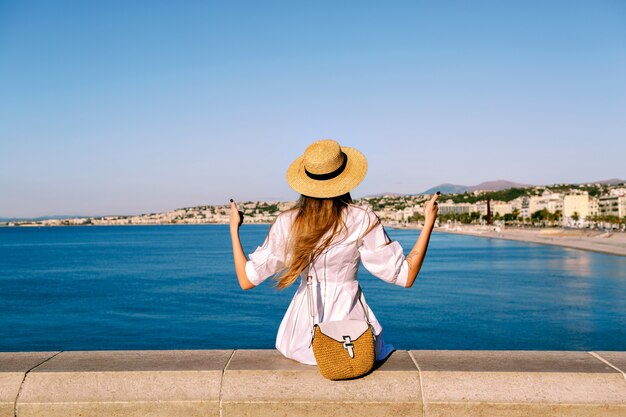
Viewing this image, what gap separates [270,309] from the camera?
109 feet

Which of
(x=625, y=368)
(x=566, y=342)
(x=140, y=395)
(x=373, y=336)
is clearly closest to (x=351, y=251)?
(x=373, y=336)

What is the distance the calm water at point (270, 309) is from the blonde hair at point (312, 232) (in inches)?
687

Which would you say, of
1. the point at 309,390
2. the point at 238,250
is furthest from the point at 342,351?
the point at 238,250

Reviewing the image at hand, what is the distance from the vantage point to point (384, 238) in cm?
335

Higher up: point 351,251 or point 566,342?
point 351,251

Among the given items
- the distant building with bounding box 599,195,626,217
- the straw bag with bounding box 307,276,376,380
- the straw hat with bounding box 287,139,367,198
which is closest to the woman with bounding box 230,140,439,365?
the straw hat with bounding box 287,139,367,198

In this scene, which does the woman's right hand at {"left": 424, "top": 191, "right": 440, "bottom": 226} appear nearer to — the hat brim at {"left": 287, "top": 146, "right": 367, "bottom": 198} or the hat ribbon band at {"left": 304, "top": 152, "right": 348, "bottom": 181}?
the hat brim at {"left": 287, "top": 146, "right": 367, "bottom": 198}

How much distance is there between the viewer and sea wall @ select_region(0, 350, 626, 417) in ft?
10.7

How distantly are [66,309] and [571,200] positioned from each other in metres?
180

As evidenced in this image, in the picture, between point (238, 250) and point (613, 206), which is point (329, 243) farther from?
point (613, 206)

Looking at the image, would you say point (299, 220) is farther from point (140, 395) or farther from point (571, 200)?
point (571, 200)

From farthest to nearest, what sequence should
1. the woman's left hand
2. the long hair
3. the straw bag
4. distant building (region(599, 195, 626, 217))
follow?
1. distant building (region(599, 195, 626, 217))
2. the woman's left hand
3. the long hair
4. the straw bag

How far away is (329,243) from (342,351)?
1.82 feet

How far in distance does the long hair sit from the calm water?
17.4 metres
